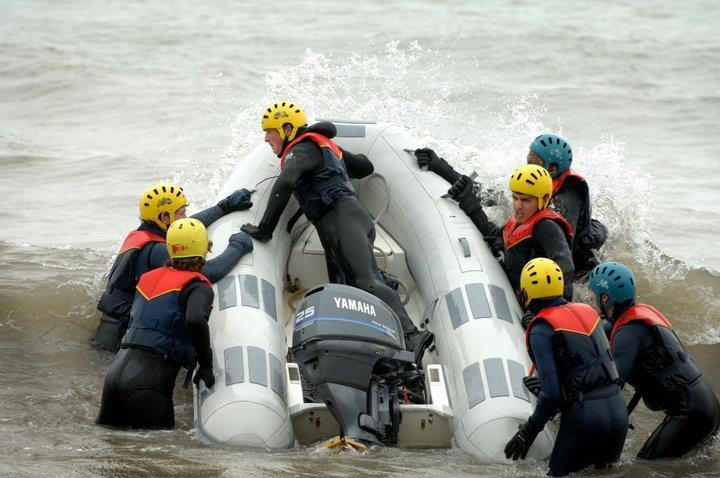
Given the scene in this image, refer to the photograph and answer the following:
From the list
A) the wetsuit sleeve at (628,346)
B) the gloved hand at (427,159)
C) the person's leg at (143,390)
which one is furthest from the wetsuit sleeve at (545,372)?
the gloved hand at (427,159)

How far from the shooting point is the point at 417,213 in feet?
23.2

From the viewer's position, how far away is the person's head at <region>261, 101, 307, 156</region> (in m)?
6.71

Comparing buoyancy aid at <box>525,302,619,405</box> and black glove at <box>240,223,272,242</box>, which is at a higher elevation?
black glove at <box>240,223,272,242</box>

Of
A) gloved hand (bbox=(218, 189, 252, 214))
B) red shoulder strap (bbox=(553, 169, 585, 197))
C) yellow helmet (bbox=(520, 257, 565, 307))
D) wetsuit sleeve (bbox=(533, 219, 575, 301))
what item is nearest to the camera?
→ yellow helmet (bbox=(520, 257, 565, 307))

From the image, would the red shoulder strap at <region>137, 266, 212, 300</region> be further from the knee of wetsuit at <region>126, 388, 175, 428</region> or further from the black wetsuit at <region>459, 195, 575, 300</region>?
the black wetsuit at <region>459, 195, 575, 300</region>

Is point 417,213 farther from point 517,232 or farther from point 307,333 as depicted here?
point 307,333

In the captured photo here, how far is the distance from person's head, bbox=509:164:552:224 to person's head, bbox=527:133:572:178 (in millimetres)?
469

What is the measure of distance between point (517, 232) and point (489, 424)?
1230mm

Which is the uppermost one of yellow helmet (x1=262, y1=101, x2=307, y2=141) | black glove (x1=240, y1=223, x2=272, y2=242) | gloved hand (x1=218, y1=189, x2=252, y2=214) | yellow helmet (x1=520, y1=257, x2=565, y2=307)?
yellow helmet (x1=262, y1=101, x2=307, y2=141)

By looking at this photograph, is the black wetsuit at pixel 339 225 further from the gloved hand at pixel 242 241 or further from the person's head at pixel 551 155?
the person's head at pixel 551 155

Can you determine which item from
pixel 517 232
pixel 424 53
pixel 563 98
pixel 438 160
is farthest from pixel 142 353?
pixel 424 53

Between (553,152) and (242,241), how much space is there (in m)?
1.86

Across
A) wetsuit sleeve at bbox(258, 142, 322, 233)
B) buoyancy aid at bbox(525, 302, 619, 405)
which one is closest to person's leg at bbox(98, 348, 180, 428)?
wetsuit sleeve at bbox(258, 142, 322, 233)

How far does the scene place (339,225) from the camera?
6484 millimetres
